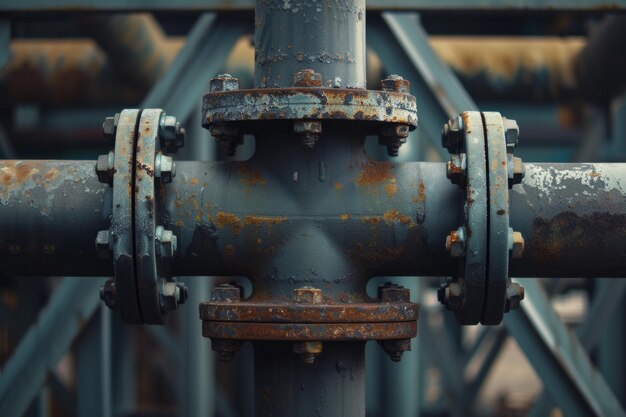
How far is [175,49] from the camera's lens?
5.30 m

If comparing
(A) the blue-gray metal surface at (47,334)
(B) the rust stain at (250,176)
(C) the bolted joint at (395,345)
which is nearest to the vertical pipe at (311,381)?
(C) the bolted joint at (395,345)

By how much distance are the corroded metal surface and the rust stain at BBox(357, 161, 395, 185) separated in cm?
11

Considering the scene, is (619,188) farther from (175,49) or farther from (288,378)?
(175,49)

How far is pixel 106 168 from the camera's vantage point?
65.2 inches

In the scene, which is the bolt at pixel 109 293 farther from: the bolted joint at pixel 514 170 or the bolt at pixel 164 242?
the bolted joint at pixel 514 170

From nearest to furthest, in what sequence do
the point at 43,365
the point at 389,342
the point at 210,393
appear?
the point at 389,342, the point at 43,365, the point at 210,393

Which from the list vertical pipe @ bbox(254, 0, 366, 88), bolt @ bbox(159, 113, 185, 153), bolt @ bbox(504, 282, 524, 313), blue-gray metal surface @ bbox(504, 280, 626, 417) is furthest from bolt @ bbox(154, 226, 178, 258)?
blue-gray metal surface @ bbox(504, 280, 626, 417)

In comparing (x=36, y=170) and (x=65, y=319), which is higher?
(x=65, y=319)

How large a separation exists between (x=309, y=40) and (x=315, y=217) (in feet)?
0.93

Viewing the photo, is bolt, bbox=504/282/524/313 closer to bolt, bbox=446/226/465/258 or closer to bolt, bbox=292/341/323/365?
bolt, bbox=446/226/465/258

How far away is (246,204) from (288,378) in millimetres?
286

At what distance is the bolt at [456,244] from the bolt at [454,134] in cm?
18

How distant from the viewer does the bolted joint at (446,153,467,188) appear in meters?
1.65

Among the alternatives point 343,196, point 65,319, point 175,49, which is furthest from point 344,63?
point 175,49
